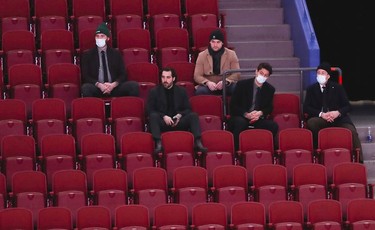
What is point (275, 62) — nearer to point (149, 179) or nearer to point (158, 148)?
point (158, 148)

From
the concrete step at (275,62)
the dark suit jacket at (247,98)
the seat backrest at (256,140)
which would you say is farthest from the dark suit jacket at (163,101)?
the concrete step at (275,62)

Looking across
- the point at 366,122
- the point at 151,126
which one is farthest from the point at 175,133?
the point at 366,122

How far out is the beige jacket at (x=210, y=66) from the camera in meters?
13.9

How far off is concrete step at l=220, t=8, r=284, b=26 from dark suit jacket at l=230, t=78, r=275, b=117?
174cm

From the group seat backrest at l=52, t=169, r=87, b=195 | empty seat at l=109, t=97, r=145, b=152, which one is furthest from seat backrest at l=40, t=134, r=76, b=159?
empty seat at l=109, t=97, r=145, b=152

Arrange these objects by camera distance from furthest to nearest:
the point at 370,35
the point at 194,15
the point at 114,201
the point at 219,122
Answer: the point at 370,35 < the point at 194,15 < the point at 219,122 < the point at 114,201

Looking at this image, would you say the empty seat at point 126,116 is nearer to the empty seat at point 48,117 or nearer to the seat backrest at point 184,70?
the empty seat at point 48,117

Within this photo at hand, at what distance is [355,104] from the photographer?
1644 centimetres

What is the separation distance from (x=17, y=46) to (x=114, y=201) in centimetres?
227

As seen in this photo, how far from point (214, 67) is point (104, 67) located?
99 cm

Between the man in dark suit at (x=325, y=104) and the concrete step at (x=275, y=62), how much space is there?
1086 millimetres

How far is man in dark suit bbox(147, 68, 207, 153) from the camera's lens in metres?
13.3

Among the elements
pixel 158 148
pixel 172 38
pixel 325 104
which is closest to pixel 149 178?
pixel 158 148

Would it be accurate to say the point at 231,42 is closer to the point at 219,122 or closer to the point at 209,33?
the point at 209,33
